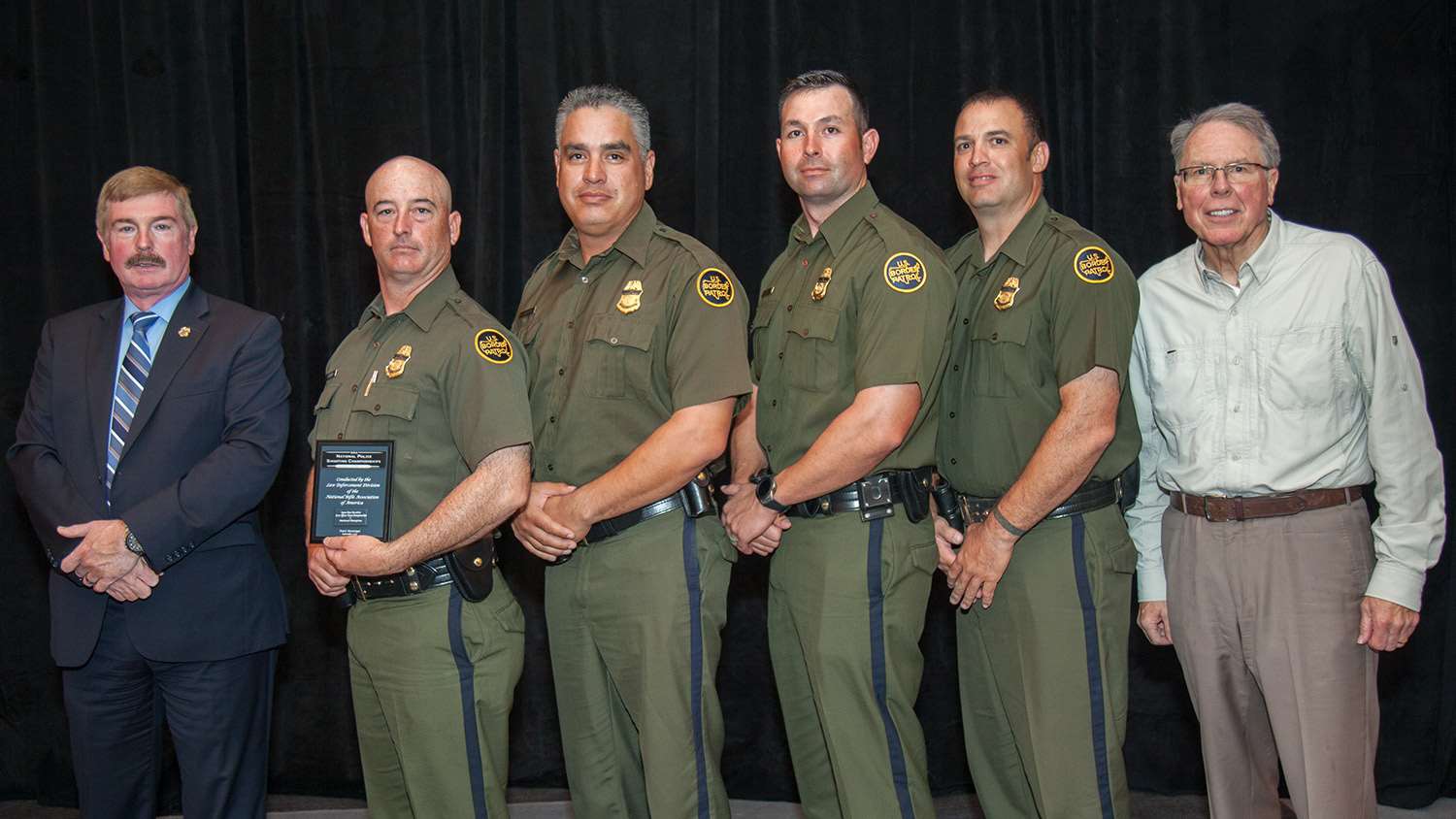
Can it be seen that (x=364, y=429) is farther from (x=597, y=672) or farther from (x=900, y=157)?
(x=900, y=157)

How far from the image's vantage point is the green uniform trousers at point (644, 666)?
107 inches

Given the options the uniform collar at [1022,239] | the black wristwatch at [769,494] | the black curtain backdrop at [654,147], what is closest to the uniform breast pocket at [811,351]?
the black wristwatch at [769,494]

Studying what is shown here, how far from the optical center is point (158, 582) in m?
2.89

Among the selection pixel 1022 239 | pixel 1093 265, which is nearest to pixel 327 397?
pixel 1022 239

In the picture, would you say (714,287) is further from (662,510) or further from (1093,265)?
(1093,265)

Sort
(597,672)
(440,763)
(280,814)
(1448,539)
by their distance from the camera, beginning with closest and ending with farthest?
(440,763) → (597,672) → (1448,539) → (280,814)

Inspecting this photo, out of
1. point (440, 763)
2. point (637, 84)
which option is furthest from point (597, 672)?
point (637, 84)

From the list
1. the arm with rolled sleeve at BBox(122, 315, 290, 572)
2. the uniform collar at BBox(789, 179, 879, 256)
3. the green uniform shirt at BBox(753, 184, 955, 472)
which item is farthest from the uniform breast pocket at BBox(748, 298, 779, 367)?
the arm with rolled sleeve at BBox(122, 315, 290, 572)

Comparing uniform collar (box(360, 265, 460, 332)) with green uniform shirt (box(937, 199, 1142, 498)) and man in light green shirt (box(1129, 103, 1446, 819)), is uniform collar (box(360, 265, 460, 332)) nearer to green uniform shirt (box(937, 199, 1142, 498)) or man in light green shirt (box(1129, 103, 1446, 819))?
green uniform shirt (box(937, 199, 1142, 498))

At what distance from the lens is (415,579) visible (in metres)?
2.63

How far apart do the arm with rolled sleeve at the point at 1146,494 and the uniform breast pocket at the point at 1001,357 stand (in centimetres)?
32

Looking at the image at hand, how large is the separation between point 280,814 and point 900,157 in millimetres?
3198

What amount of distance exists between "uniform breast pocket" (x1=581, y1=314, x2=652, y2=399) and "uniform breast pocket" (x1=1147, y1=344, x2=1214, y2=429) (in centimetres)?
121

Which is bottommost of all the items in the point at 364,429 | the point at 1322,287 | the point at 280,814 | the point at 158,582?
the point at 280,814
